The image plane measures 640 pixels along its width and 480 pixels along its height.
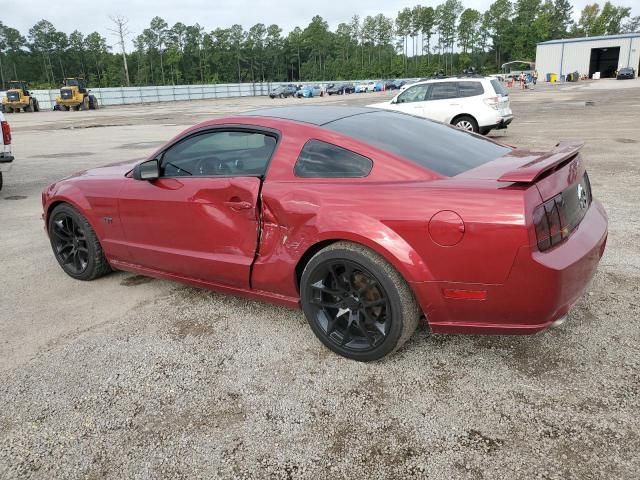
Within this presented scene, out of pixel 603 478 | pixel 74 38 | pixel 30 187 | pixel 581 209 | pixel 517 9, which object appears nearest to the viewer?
pixel 603 478

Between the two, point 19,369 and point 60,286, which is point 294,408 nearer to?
point 19,369

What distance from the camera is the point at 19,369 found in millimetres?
3180

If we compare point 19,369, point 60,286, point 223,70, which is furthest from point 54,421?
point 223,70

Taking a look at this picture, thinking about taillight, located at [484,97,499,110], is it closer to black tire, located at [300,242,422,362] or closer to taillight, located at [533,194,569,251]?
taillight, located at [533,194,569,251]

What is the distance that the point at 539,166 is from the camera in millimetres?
2693

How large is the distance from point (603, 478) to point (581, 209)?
1493 mm

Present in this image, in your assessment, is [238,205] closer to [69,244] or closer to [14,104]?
[69,244]

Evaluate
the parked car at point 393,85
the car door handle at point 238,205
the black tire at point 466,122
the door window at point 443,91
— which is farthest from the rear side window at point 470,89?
the parked car at point 393,85

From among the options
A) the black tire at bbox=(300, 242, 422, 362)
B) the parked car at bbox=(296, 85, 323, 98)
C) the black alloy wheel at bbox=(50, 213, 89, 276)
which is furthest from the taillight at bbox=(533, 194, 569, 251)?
the parked car at bbox=(296, 85, 323, 98)

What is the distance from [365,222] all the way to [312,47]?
141 metres

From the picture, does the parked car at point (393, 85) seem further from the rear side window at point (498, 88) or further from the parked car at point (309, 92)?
the rear side window at point (498, 88)

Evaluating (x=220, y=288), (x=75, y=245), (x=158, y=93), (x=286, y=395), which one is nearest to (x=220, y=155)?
→ (x=220, y=288)

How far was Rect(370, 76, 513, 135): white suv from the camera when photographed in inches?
511

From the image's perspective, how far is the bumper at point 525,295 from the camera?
8.23 feet
